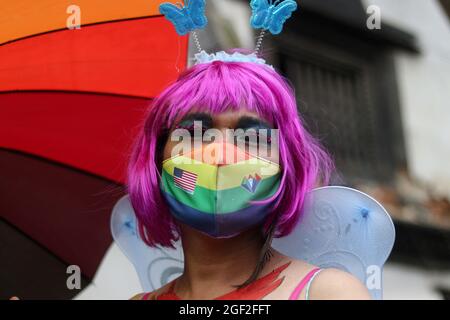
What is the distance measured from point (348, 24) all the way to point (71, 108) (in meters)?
5.00

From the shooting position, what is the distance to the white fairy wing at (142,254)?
7.25 ft

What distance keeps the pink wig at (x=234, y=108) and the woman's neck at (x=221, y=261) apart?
6 centimetres

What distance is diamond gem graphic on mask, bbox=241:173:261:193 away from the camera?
1.69 metres

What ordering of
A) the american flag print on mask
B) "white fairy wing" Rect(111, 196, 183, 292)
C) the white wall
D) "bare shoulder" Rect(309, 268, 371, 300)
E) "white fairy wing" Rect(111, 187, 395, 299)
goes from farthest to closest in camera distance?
1. the white wall
2. "white fairy wing" Rect(111, 196, 183, 292)
3. "white fairy wing" Rect(111, 187, 395, 299)
4. the american flag print on mask
5. "bare shoulder" Rect(309, 268, 371, 300)

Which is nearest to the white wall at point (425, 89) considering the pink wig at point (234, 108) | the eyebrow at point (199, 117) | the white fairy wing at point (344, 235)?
the white fairy wing at point (344, 235)

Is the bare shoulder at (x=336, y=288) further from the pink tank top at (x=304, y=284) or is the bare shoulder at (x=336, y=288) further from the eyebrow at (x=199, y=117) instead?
the eyebrow at (x=199, y=117)

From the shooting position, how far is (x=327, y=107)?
6465 mm

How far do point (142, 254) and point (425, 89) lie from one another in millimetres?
5632

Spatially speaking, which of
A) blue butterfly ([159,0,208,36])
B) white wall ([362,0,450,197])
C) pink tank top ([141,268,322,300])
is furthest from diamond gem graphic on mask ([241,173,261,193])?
white wall ([362,0,450,197])

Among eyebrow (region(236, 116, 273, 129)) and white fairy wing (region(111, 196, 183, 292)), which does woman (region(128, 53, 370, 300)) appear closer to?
eyebrow (region(236, 116, 273, 129))

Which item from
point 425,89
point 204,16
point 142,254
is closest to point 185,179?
point 204,16

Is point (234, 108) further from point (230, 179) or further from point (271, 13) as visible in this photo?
point (271, 13)

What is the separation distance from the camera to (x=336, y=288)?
5.24ft

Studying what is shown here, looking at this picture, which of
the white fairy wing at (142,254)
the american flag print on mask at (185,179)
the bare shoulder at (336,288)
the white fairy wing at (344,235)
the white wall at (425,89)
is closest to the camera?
the bare shoulder at (336,288)
